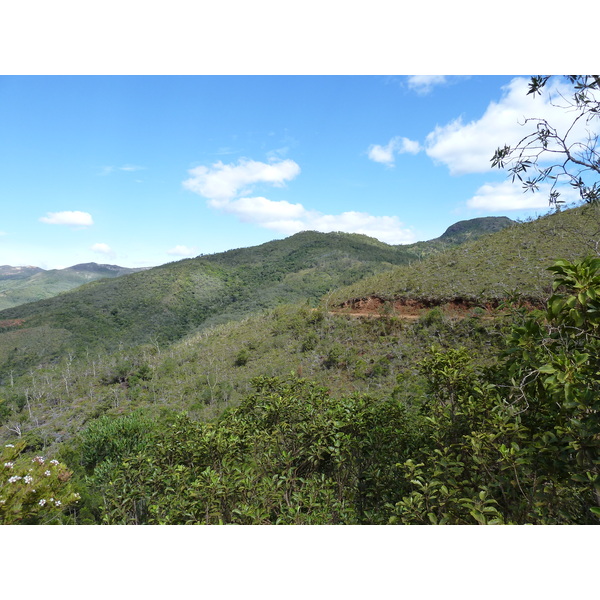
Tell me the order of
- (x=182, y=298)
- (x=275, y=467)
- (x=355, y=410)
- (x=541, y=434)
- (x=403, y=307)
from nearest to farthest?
(x=541, y=434), (x=275, y=467), (x=355, y=410), (x=403, y=307), (x=182, y=298)

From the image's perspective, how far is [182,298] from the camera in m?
64.4

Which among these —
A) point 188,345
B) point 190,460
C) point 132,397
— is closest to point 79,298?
point 188,345

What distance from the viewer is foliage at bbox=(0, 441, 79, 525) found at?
10.6ft

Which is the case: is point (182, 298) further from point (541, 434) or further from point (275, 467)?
point (541, 434)

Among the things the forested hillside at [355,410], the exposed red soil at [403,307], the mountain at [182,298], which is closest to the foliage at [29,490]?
the forested hillside at [355,410]

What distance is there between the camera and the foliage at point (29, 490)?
3246 mm

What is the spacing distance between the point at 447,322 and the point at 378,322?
4014 mm

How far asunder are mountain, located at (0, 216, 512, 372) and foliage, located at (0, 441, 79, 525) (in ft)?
134

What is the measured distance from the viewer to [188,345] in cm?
3284

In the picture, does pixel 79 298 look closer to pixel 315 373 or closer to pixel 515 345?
pixel 315 373

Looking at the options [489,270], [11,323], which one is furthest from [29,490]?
[11,323]

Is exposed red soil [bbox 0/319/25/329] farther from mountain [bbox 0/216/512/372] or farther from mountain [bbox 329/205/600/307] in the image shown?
mountain [bbox 329/205/600/307]

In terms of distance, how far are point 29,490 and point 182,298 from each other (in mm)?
64291

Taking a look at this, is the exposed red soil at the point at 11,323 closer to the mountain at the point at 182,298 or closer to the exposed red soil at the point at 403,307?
the mountain at the point at 182,298
